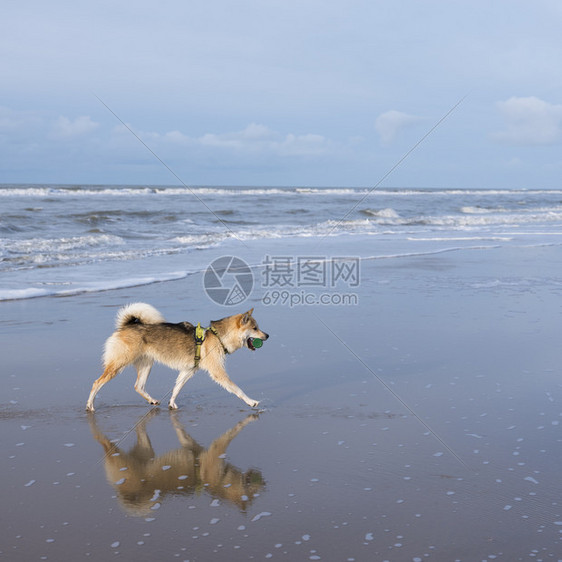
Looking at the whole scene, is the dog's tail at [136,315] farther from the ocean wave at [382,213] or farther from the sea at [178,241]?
the ocean wave at [382,213]

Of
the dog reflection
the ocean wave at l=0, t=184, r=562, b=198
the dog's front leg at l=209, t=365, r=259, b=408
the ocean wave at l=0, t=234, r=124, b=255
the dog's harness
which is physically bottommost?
the dog reflection

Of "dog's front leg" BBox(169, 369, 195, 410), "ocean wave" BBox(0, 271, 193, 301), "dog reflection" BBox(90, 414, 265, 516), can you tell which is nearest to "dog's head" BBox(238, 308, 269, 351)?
"dog's front leg" BBox(169, 369, 195, 410)

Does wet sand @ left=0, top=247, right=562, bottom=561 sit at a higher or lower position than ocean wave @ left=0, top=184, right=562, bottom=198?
lower

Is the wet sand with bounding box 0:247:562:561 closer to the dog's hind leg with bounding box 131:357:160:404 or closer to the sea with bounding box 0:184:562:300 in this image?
the dog's hind leg with bounding box 131:357:160:404

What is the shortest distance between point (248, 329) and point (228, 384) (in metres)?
0.65

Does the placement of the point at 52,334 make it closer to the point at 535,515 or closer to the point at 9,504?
the point at 9,504

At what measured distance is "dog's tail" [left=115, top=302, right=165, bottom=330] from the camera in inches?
227

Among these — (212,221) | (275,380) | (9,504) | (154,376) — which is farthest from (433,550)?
(212,221)

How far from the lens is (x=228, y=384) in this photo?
559 centimetres

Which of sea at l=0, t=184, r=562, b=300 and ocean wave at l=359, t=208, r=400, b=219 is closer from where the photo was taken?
sea at l=0, t=184, r=562, b=300

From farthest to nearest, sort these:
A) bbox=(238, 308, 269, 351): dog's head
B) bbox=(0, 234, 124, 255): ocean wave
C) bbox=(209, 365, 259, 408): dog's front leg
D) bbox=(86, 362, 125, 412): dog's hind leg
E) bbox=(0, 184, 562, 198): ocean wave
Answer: bbox=(0, 184, 562, 198): ocean wave
bbox=(0, 234, 124, 255): ocean wave
bbox=(238, 308, 269, 351): dog's head
bbox=(209, 365, 259, 408): dog's front leg
bbox=(86, 362, 125, 412): dog's hind leg

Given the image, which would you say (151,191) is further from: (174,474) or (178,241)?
(174,474)

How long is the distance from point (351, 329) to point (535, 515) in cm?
467

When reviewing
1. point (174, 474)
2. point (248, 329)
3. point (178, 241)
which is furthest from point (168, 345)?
point (178, 241)
